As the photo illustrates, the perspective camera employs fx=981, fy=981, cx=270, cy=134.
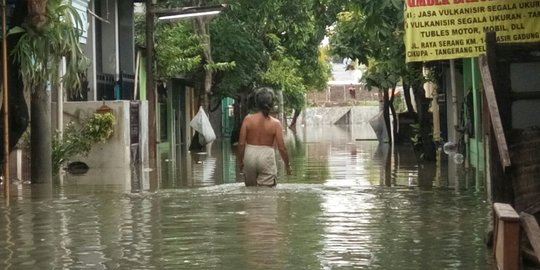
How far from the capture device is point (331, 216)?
1038 centimetres

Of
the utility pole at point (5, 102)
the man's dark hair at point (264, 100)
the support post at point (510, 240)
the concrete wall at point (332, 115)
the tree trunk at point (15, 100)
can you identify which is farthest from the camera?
the concrete wall at point (332, 115)

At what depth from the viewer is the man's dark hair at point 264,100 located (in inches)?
512

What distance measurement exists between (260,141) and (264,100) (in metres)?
0.58

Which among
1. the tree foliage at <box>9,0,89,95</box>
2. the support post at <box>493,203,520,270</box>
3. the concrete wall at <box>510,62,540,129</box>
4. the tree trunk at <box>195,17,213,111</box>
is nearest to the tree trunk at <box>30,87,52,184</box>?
the tree foliage at <box>9,0,89,95</box>

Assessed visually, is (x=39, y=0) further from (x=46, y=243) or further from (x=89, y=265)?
(x=89, y=265)

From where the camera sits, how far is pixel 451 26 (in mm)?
12578

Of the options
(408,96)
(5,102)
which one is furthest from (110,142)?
(408,96)

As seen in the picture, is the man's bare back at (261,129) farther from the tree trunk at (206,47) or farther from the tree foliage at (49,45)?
the tree trunk at (206,47)

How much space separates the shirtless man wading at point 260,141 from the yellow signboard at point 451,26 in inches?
79.1

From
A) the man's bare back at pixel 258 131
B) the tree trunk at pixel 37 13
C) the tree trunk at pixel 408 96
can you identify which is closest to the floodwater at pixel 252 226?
the man's bare back at pixel 258 131

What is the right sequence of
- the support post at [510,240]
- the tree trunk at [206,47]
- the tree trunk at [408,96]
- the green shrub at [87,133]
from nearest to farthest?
the support post at [510,240], the green shrub at [87,133], the tree trunk at [206,47], the tree trunk at [408,96]

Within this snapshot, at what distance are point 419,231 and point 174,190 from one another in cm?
573

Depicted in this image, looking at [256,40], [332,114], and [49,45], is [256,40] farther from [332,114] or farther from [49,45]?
[332,114]

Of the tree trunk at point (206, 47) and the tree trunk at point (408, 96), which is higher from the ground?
the tree trunk at point (206, 47)
